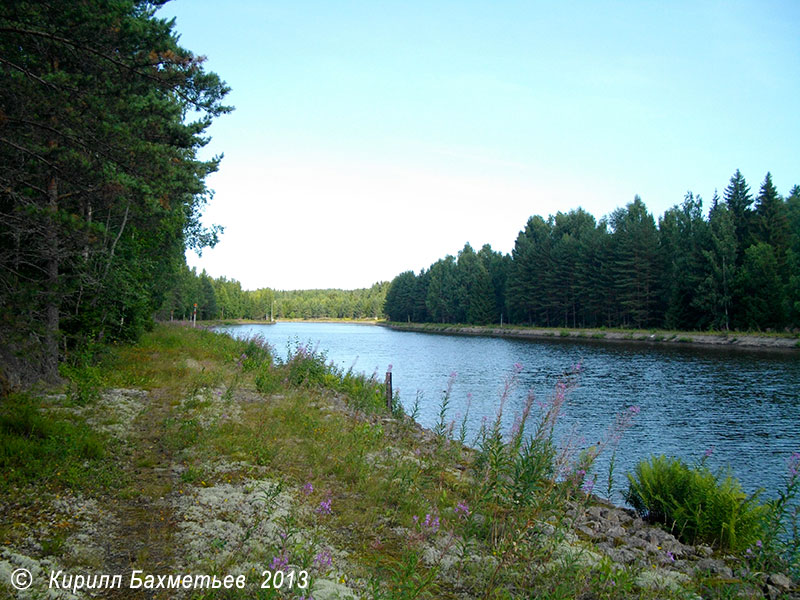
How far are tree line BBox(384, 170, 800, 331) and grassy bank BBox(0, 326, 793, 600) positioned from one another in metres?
47.6

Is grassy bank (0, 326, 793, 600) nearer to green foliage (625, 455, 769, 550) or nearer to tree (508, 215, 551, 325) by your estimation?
green foliage (625, 455, 769, 550)

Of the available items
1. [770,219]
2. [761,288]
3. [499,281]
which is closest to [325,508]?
[761,288]

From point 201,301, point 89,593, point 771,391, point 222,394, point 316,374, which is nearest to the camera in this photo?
point 89,593

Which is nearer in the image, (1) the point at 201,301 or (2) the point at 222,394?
(2) the point at 222,394

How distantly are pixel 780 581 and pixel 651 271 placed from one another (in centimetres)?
6425

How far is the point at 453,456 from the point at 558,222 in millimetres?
84346

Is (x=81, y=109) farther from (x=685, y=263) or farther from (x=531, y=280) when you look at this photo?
(x=531, y=280)

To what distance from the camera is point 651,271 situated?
6312 centimetres

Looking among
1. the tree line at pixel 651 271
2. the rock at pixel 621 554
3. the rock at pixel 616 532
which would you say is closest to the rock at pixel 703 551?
the rock at pixel 616 532

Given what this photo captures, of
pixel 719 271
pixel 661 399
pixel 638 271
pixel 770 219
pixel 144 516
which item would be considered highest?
pixel 770 219

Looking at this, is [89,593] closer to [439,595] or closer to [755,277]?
[439,595]

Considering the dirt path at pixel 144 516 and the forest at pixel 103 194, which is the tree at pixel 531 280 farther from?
the dirt path at pixel 144 516

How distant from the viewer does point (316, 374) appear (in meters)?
16.0

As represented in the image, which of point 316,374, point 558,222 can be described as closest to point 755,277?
point 558,222
